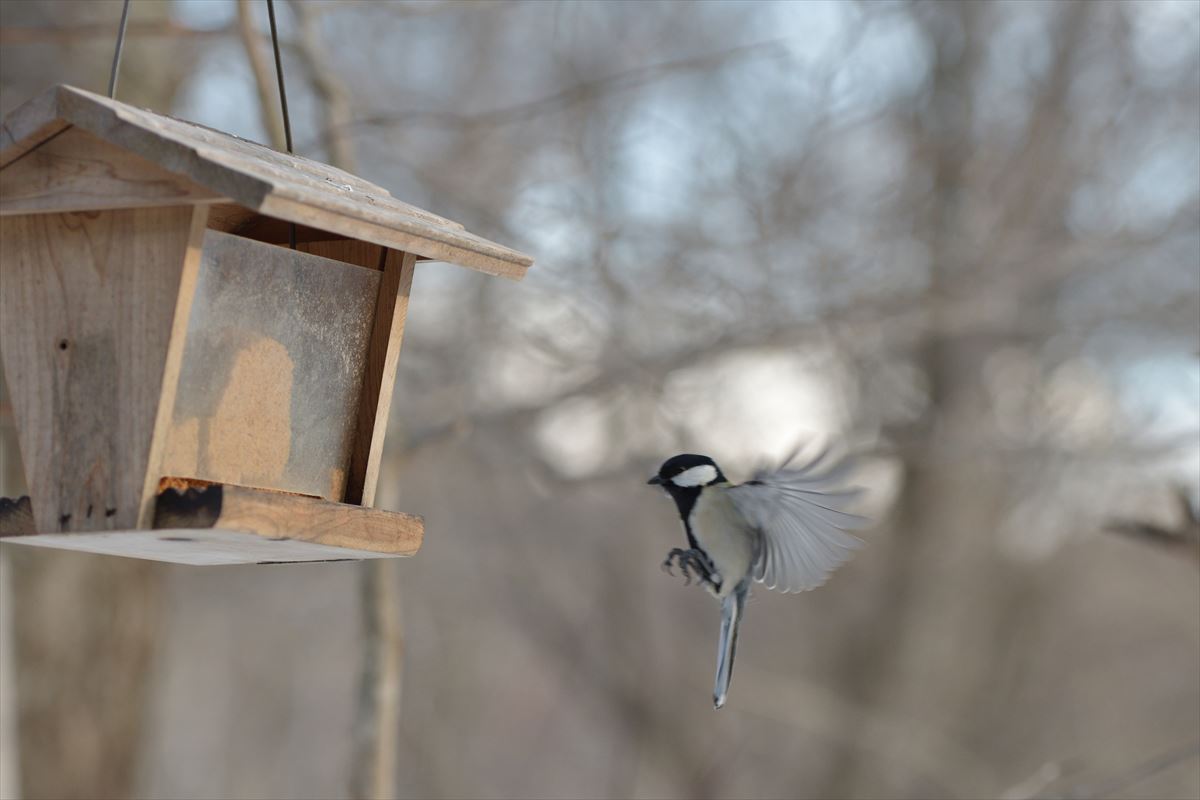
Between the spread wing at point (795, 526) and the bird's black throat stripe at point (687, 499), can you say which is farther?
the bird's black throat stripe at point (687, 499)

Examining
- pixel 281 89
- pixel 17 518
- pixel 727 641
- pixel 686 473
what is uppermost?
pixel 281 89

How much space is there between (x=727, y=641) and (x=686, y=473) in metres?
0.43

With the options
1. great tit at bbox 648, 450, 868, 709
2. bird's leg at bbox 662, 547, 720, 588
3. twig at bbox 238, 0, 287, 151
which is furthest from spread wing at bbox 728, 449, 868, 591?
twig at bbox 238, 0, 287, 151

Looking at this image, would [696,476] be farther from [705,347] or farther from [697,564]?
[705,347]

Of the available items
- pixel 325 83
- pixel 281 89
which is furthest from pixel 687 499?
pixel 325 83

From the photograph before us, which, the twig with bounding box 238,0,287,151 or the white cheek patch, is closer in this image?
the white cheek patch

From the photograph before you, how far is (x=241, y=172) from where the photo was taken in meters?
2.07

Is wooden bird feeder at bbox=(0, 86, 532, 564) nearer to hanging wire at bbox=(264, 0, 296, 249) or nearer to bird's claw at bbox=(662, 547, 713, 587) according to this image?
hanging wire at bbox=(264, 0, 296, 249)

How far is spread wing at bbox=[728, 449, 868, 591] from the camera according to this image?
3.08 meters

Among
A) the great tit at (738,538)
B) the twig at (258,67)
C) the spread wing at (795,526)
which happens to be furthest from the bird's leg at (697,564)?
the twig at (258,67)

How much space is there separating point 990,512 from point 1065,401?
12.4 feet

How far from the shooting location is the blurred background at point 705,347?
6.16m

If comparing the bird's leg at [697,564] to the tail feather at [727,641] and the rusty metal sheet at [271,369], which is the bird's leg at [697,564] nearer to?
the tail feather at [727,641]

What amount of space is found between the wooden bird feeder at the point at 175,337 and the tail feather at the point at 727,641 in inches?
39.8
